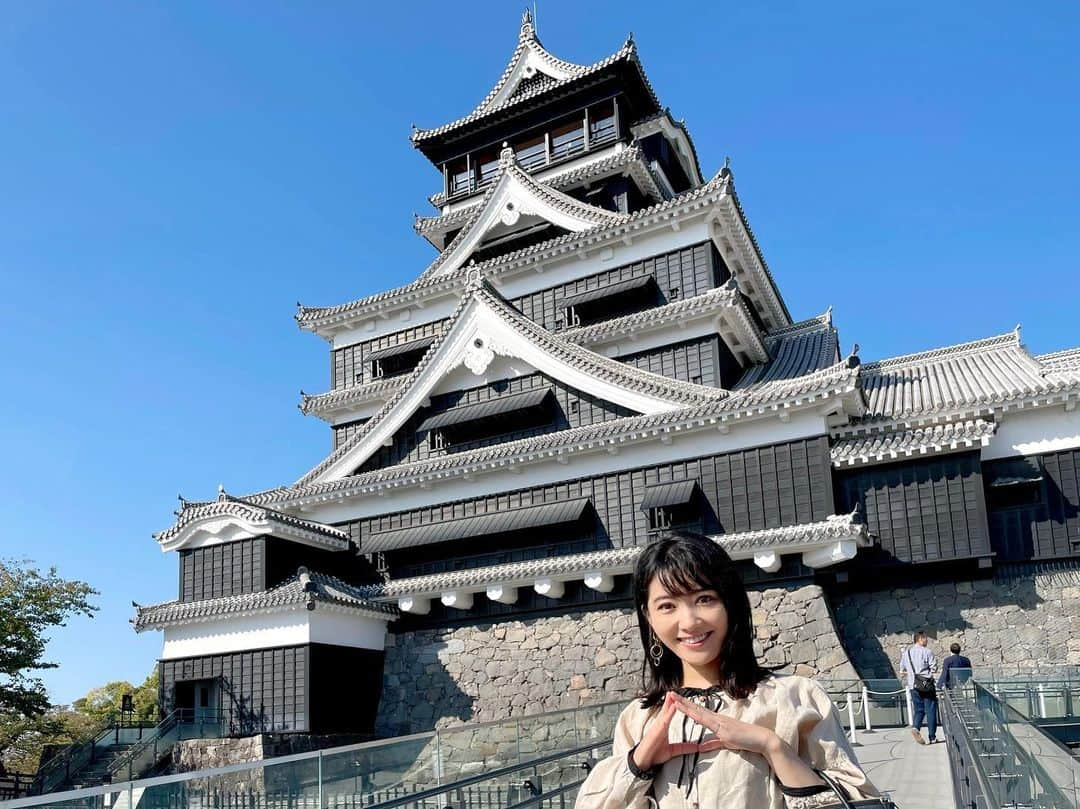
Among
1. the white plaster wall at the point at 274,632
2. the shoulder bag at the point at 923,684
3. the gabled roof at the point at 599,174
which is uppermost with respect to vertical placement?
the gabled roof at the point at 599,174

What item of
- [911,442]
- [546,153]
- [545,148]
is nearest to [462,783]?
[911,442]

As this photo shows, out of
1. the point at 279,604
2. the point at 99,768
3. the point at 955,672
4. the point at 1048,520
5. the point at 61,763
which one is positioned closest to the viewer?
the point at 955,672

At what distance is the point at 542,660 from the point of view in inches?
701

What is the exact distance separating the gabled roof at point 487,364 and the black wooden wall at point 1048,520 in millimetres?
5899

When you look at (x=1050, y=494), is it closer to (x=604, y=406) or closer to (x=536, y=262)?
(x=604, y=406)

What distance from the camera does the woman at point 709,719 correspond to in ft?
7.20

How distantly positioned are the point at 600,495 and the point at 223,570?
8.64 m

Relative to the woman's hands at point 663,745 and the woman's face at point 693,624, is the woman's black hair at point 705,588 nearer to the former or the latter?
the woman's face at point 693,624

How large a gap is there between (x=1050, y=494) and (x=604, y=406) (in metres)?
8.45

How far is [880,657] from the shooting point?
1606 centimetres

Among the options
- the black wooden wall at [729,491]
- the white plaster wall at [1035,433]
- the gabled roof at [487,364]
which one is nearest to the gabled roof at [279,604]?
the gabled roof at [487,364]

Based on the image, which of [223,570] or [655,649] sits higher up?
[223,570]

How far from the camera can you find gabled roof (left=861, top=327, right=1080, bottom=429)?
16.0 meters

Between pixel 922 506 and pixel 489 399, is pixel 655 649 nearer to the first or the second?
pixel 922 506
